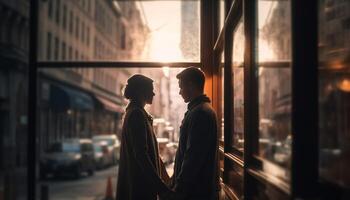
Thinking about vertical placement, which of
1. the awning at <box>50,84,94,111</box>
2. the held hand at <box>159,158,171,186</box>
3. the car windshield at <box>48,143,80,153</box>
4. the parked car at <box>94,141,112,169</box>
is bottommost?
the parked car at <box>94,141,112,169</box>

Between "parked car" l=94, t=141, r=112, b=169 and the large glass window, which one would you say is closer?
the large glass window

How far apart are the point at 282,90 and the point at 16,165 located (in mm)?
28608

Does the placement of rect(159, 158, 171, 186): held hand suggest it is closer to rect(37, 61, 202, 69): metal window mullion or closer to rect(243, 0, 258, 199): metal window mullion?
rect(37, 61, 202, 69): metal window mullion

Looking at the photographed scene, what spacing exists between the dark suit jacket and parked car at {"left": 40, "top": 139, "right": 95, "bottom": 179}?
1933 centimetres

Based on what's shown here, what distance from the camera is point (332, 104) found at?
→ 1762mm

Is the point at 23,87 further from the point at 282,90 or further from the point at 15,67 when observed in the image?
the point at 282,90

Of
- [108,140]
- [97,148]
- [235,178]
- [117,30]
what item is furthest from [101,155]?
[117,30]

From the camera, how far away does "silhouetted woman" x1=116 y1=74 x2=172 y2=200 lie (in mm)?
3934

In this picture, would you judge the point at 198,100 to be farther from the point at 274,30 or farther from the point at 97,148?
the point at 97,148

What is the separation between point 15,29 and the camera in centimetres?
3203

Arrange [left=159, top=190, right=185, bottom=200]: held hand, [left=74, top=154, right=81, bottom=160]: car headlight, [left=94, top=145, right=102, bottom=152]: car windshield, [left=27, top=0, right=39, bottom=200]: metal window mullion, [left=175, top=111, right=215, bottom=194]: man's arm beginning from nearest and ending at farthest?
1. [left=175, top=111, right=215, bottom=194]: man's arm
2. [left=159, top=190, right=185, bottom=200]: held hand
3. [left=27, top=0, right=39, bottom=200]: metal window mullion
4. [left=74, top=154, right=81, bottom=160]: car headlight
5. [left=94, top=145, right=102, bottom=152]: car windshield

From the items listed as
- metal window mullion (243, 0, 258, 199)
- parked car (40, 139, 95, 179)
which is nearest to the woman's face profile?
metal window mullion (243, 0, 258, 199)

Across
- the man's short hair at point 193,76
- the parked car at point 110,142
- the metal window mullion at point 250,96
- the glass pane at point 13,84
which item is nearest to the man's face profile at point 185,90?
the man's short hair at point 193,76

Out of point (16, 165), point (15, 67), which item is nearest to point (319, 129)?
point (16, 165)
